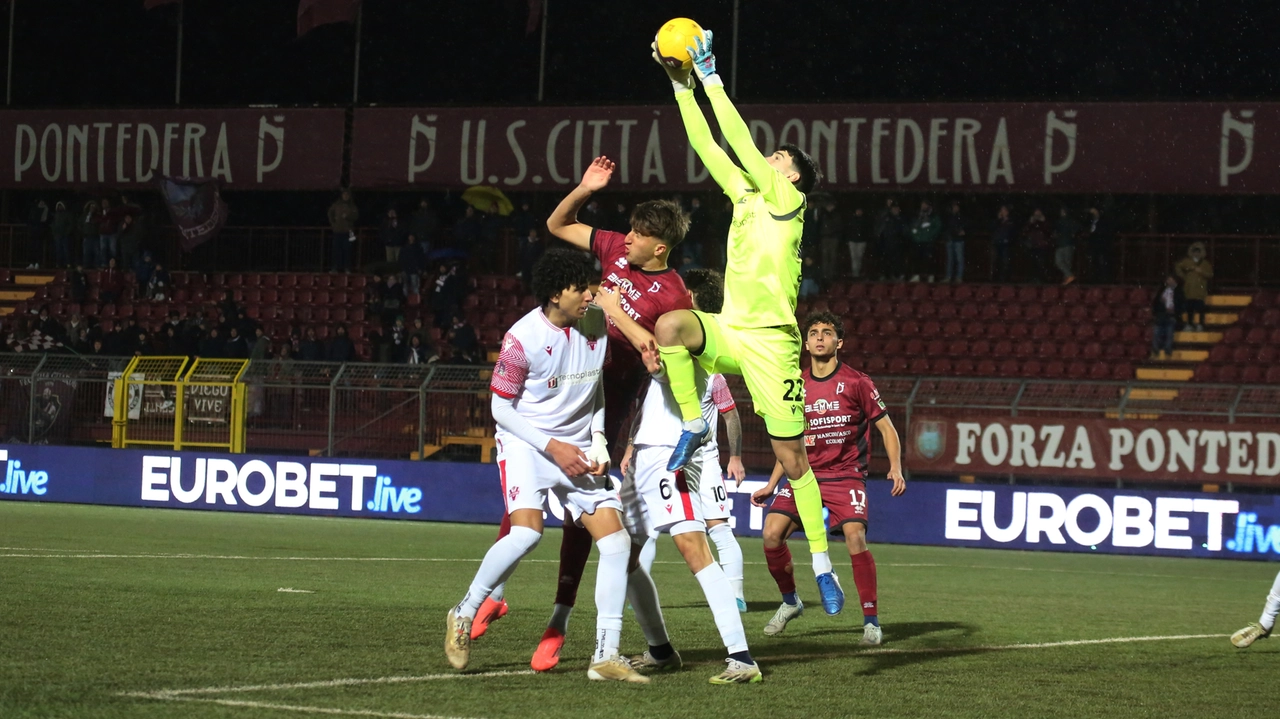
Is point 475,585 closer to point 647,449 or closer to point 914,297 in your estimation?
point 647,449

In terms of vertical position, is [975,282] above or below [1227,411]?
above

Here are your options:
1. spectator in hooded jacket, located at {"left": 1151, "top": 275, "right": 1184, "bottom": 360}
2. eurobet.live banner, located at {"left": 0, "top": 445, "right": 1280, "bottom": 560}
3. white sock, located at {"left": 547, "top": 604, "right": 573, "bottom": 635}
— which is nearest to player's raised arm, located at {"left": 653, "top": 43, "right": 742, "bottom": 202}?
white sock, located at {"left": 547, "top": 604, "right": 573, "bottom": 635}

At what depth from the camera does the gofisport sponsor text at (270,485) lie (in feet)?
67.1

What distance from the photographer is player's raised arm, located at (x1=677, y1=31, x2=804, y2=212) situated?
7.68 meters

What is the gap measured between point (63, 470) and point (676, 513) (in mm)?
16234

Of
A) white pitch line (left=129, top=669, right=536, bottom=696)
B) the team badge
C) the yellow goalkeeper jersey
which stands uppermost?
the yellow goalkeeper jersey

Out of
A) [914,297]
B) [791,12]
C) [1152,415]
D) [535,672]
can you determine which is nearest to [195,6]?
[791,12]

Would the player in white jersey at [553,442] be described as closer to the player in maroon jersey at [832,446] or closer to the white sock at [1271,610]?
the player in maroon jersey at [832,446]

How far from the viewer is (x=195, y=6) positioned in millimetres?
36469

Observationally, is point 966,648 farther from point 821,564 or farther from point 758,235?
point 758,235

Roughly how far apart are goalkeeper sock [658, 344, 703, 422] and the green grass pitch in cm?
126

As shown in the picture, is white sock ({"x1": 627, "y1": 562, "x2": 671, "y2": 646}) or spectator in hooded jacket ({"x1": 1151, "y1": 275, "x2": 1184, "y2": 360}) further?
spectator in hooded jacket ({"x1": 1151, "y1": 275, "x2": 1184, "y2": 360})

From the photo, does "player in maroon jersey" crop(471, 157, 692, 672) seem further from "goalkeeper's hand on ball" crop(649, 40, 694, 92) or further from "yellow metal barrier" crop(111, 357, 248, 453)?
"yellow metal barrier" crop(111, 357, 248, 453)

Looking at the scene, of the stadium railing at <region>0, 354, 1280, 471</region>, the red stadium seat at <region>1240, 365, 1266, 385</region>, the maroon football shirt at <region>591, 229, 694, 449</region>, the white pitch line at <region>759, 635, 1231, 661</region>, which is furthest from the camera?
the red stadium seat at <region>1240, 365, 1266, 385</region>
